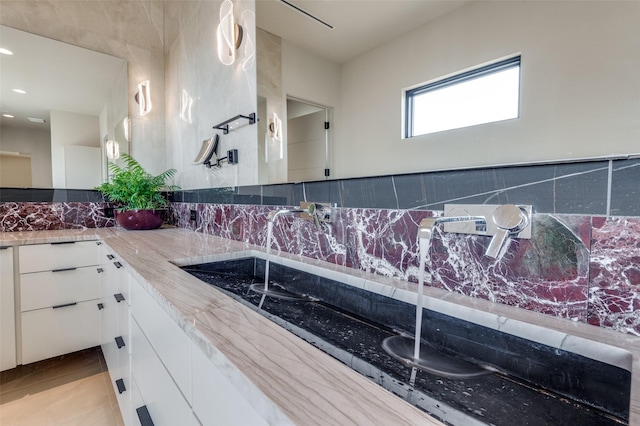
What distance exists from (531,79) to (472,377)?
2.14ft

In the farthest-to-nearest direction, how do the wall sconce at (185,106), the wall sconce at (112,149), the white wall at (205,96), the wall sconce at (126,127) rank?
1. the wall sconce at (126,127)
2. the wall sconce at (112,149)
3. the wall sconce at (185,106)
4. the white wall at (205,96)

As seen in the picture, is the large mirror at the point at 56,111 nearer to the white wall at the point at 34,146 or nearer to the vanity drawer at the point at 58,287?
the white wall at the point at 34,146

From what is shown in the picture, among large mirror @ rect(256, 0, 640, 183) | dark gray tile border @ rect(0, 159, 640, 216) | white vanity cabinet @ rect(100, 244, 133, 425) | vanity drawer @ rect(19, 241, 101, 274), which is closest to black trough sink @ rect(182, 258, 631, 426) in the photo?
dark gray tile border @ rect(0, 159, 640, 216)

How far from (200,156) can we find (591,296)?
2036 millimetres

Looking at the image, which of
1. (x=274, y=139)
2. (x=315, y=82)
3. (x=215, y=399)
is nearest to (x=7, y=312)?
(x=274, y=139)

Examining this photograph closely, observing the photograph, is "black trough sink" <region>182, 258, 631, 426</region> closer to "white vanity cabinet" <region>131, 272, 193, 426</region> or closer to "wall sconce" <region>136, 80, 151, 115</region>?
"white vanity cabinet" <region>131, 272, 193, 426</region>

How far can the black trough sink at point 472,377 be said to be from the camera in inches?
16.6

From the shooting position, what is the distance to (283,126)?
1.42m

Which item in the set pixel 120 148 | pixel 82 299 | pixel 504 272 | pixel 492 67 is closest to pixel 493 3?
pixel 492 67

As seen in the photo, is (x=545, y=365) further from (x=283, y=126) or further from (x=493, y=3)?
(x=283, y=126)

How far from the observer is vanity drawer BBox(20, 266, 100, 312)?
1692mm

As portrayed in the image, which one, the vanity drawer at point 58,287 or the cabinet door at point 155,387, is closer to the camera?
the cabinet door at point 155,387

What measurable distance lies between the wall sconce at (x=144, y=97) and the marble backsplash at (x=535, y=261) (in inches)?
93.9

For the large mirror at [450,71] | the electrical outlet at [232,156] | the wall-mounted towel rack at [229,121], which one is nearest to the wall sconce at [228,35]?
the large mirror at [450,71]
